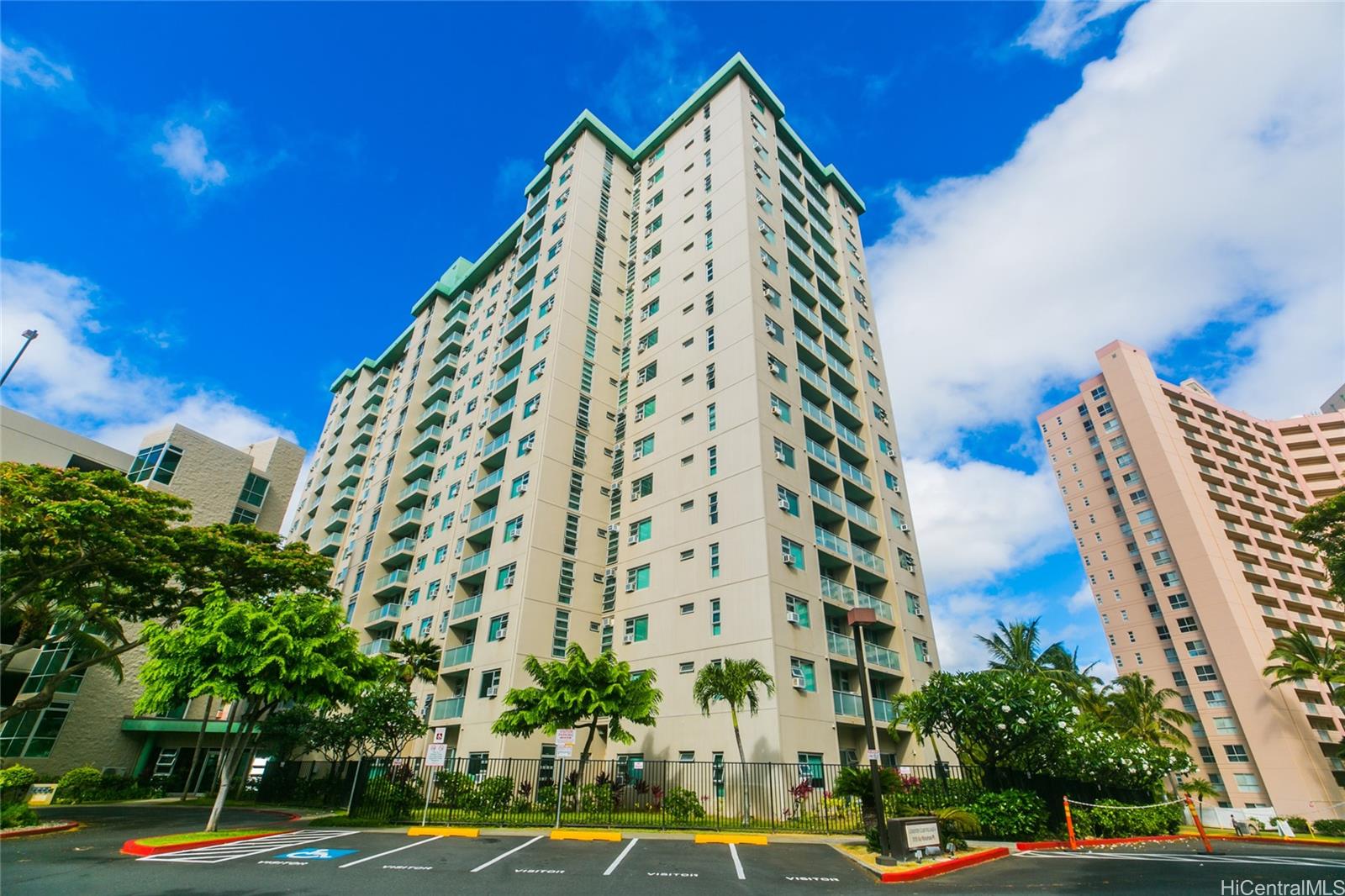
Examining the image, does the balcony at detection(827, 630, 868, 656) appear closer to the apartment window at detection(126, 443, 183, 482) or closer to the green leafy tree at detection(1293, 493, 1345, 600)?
the green leafy tree at detection(1293, 493, 1345, 600)

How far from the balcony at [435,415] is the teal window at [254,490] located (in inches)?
520

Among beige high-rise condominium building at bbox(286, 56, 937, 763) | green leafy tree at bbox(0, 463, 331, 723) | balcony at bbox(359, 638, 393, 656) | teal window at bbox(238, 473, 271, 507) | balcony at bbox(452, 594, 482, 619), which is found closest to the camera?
green leafy tree at bbox(0, 463, 331, 723)

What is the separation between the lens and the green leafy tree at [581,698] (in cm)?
2395

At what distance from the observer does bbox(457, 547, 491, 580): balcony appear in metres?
36.0

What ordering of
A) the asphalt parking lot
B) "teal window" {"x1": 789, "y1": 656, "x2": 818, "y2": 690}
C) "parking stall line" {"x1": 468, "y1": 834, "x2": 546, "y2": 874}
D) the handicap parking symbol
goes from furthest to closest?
1. "teal window" {"x1": 789, "y1": 656, "x2": 818, "y2": 690}
2. the handicap parking symbol
3. "parking stall line" {"x1": 468, "y1": 834, "x2": 546, "y2": 874}
4. the asphalt parking lot

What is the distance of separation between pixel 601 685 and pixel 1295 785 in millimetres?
61327

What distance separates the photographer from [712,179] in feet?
142

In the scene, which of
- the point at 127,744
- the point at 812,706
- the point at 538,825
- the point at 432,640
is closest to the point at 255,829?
the point at 538,825

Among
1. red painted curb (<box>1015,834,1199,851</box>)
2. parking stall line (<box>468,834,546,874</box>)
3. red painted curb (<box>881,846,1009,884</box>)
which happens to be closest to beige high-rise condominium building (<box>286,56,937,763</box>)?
red painted curb (<box>1015,834,1199,851</box>)

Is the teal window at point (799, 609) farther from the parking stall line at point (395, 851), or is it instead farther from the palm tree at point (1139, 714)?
the palm tree at point (1139, 714)

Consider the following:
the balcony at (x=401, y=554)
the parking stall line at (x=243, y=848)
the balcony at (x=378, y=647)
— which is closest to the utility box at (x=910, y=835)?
the parking stall line at (x=243, y=848)

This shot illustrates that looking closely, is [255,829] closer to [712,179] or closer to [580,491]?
[580,491]

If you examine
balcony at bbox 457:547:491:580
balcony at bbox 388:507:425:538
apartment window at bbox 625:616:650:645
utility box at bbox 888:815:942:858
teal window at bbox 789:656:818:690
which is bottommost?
utility box at bbox 888:815:942:858

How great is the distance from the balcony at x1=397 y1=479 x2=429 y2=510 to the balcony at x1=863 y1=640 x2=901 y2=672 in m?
35.9
